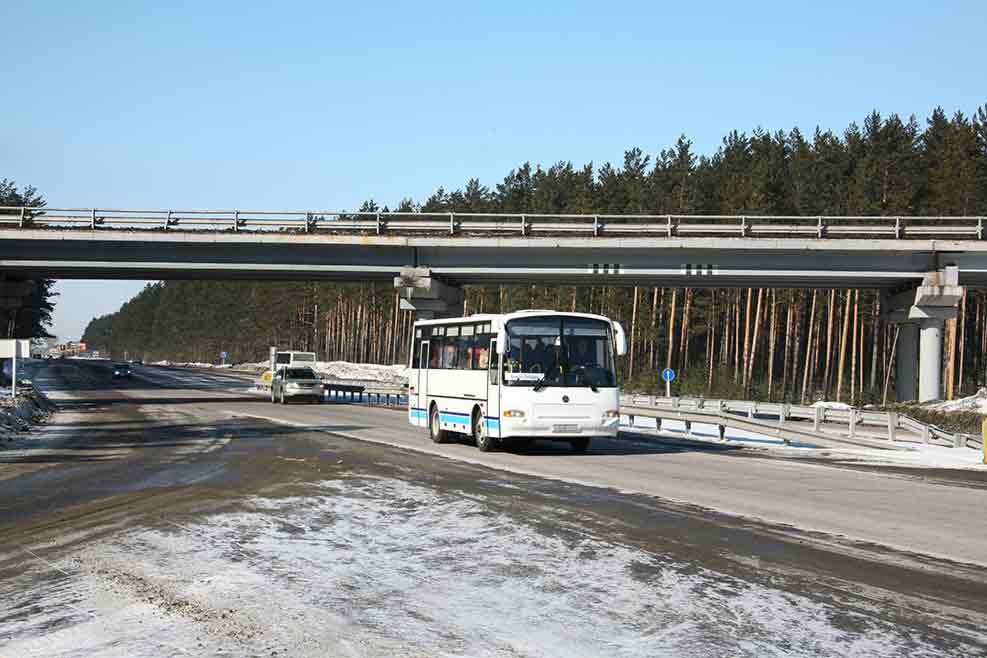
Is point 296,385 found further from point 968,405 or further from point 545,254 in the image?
point 968,405

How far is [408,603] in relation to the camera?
791cm

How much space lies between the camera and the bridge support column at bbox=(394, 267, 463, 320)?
1827 inches

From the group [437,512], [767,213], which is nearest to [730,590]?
[437,512]

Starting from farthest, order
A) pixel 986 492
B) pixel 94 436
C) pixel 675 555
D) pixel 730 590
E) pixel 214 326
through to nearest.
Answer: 1. pixel 214 326
2. pixel 94 436
3. pixel 986 492
4. pixel 675 555
5. pixel 730 590

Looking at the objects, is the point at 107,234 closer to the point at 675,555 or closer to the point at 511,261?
the point at 511,261

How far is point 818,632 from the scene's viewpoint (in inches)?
277

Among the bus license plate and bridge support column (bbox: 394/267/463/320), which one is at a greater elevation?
bridge support column (bbox: 394/267/463/320)

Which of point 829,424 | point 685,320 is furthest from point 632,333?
point 829,424

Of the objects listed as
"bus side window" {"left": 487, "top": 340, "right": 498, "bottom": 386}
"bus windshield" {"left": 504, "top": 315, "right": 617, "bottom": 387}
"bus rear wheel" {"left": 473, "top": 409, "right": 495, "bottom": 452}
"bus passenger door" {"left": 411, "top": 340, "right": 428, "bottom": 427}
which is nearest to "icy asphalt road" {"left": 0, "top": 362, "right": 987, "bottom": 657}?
"bus windshield" {"left": 504, "top": 315, "right": 617, "bottom": 387}

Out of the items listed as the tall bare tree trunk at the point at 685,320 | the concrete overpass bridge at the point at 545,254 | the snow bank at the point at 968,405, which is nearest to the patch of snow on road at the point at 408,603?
the snow bank at the point at 968,405

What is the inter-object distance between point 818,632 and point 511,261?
130 ft

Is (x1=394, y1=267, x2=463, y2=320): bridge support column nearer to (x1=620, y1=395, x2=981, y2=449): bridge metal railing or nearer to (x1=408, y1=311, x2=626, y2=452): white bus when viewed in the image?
(x1=620, y1=395, x2=981, y2=449): bridge metal railing

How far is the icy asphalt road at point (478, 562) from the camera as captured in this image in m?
6.89

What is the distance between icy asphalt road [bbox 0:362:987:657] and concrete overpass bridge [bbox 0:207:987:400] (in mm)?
26511
